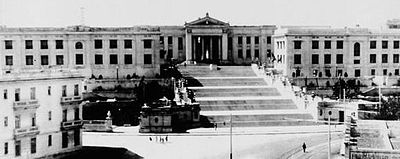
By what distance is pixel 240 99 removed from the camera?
8981 cm

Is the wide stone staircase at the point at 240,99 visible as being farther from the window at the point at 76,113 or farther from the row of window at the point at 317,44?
the window at the point at 76,113

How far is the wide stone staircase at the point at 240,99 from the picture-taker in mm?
82412

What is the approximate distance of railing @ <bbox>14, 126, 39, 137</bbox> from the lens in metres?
56.6

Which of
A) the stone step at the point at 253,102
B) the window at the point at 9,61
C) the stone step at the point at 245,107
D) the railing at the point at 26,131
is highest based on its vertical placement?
the window at the point at 9,61

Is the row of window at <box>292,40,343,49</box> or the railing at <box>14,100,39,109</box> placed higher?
the row of window at <box>292,40,343,49</box>

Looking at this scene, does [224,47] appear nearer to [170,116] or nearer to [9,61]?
[9,61]

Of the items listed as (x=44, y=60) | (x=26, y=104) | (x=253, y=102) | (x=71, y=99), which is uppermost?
(x=44, y=60)

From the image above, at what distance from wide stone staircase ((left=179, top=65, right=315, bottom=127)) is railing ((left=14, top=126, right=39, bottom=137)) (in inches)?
1062

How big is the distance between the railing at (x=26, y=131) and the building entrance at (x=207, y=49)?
6789cm

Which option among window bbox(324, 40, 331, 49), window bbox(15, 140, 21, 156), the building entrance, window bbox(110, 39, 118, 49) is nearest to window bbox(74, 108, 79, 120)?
window bbox(15, 140, 21, 156)

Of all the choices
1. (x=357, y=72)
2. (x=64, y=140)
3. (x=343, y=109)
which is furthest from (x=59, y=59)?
(x=357, y=72)

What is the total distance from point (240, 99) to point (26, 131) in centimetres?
3774

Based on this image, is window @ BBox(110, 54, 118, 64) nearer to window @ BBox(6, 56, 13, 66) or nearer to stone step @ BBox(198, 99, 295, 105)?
window @ BBox(6, 56, 13, 66)

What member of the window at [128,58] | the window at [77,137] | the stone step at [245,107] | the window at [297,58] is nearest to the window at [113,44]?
the window at [128,58]
